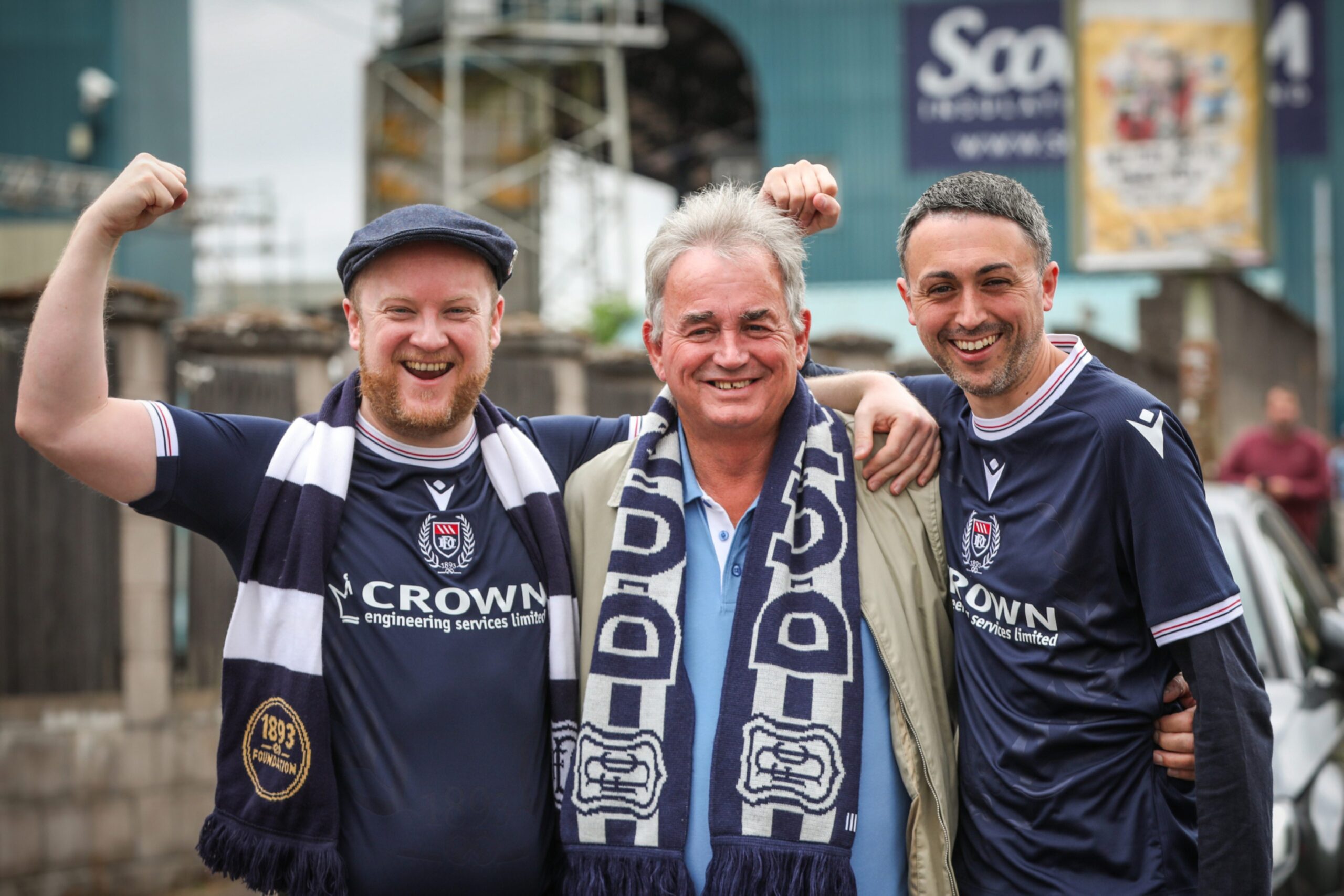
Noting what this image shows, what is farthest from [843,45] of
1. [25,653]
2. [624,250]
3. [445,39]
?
[25,653]

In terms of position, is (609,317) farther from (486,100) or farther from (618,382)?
(618,382)

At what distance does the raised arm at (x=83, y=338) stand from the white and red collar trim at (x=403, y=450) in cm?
54

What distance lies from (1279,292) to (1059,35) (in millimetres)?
7369

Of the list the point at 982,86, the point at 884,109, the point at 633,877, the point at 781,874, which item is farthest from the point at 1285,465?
the point at 884,109

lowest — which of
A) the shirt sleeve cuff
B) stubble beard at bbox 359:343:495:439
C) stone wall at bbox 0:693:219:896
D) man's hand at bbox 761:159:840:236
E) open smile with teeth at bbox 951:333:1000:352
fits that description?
stone wall at bbox 0:693:219:896

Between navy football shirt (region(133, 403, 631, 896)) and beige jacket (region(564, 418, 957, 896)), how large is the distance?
21 centimetres

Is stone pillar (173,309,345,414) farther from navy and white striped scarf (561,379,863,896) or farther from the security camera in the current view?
the security camera

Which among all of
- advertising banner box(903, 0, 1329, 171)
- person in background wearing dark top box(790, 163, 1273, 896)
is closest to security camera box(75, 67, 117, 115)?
advertising banner box(903, 0, 1329, 171)

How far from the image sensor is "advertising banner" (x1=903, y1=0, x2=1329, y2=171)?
18406 mm

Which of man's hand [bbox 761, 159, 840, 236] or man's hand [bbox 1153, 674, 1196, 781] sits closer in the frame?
man's hand [bbox 1153, 674, 1196, 781]

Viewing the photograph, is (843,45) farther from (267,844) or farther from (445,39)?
(267,844)

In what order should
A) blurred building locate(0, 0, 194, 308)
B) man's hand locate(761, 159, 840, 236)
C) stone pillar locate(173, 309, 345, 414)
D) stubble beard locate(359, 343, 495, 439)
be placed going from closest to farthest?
stubble beard locate(359, 343, 495, 439), man's hand locate(761, 159, 840, 236), stone pillar locate(173, 309, 345, 414), blurred building locate(0, 0, 194, 308)

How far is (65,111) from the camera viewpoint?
805 inches

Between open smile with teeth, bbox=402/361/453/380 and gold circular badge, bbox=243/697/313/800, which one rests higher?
open smile with teeth, bbox=402/361/453/380
